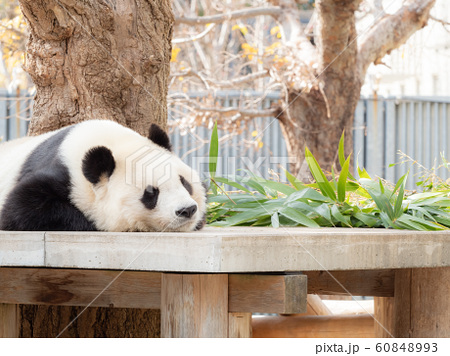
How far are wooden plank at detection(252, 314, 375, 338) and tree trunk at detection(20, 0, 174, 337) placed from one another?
74 centimetres

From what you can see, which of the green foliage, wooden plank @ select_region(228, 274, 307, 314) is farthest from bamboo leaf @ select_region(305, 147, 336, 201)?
wooden plank @ select_region(228, 274, 307, 314)

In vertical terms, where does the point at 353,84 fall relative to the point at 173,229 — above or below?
above

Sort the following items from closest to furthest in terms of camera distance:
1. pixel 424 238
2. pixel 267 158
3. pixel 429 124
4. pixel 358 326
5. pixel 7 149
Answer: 1. pixel 424 238
2. pixel 7 149
3. pixel 358 326
4. pixel 267 158
5. pixel 429 124

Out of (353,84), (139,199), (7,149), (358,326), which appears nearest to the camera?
(139,199)

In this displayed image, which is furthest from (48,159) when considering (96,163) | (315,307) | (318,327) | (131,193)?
(315,307)

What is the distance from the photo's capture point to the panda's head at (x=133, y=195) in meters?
2.36

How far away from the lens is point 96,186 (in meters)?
2.42

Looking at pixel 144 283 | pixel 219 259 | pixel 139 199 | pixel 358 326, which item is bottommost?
pixel 358 326

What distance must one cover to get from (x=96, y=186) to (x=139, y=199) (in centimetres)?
19

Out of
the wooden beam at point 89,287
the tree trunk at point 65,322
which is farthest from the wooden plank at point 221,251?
the tree trunk at point 65,322

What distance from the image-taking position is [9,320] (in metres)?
2.49

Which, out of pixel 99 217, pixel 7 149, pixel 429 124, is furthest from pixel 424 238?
pixel 429 124

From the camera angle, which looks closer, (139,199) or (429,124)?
(139,199)

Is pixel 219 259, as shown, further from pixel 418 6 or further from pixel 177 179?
pixel 418 6
